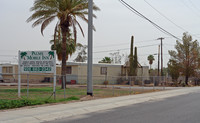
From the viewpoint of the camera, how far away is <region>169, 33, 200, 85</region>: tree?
48844 millimetres

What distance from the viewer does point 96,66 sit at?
154 feet

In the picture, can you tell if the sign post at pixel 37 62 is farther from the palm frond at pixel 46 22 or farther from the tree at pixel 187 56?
the tree at pixel 187 56

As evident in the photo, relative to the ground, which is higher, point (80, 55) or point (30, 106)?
point (80, 55)

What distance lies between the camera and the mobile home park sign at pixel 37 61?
1761 cm

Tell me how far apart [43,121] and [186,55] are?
1685 inches

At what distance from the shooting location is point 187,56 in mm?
49062

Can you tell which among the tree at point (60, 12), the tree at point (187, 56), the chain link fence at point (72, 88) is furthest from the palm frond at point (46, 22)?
the tree at point (187, 56)

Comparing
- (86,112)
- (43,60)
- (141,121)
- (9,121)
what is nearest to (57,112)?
(86,112)

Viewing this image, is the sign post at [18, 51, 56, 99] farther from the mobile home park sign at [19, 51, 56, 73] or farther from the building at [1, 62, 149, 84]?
the building at [1, 62, 149, 84]

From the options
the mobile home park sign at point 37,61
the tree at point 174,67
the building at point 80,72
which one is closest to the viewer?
the mobile home park sign at point 37,61

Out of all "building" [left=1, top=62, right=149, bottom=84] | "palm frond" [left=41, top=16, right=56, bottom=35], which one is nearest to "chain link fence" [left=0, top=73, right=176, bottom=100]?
"building" [left=1, top=62, right=149, bottom=84]

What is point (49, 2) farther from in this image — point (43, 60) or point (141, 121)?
point (141, 121)

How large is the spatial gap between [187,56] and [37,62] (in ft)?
121

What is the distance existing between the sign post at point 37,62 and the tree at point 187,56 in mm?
36181
